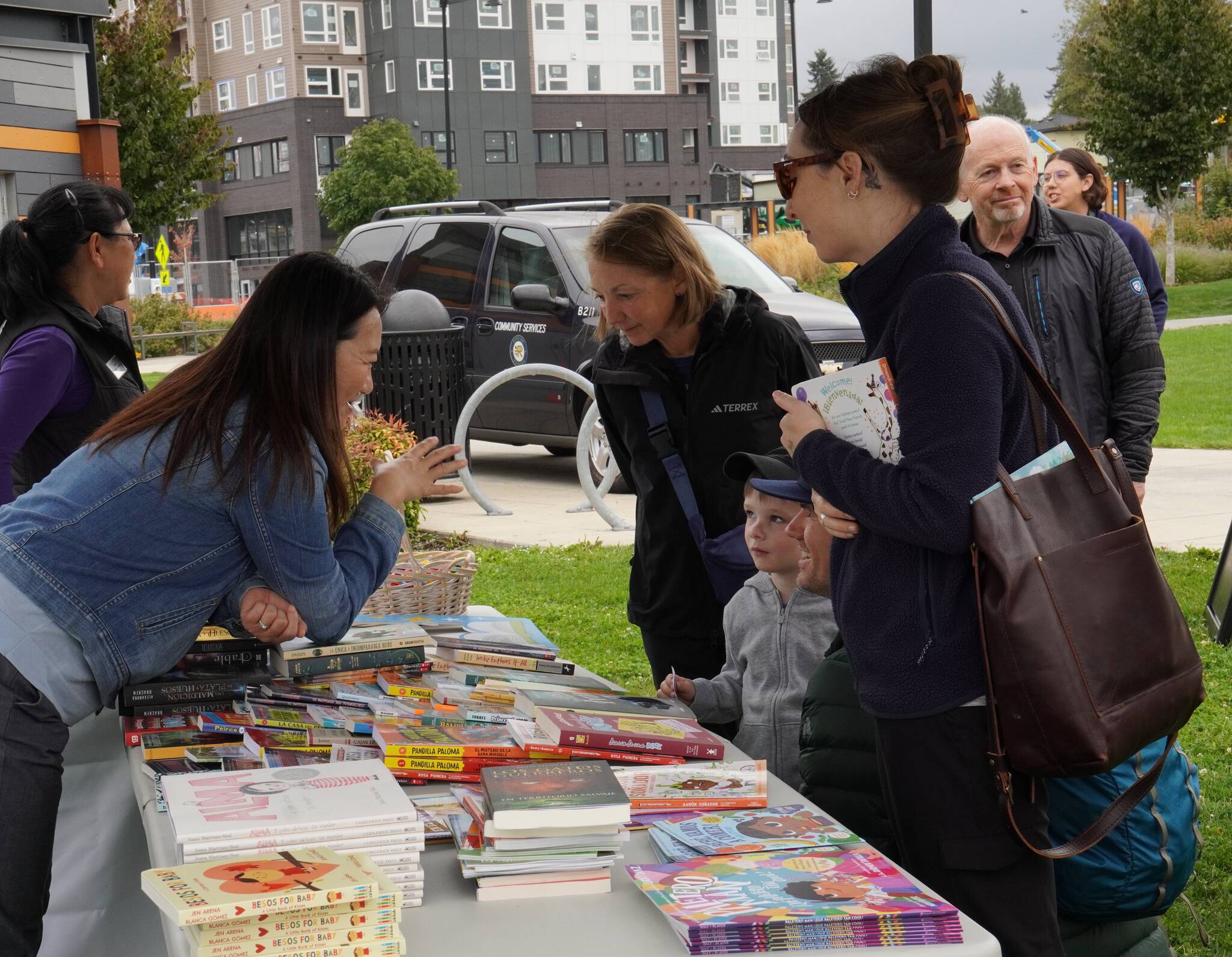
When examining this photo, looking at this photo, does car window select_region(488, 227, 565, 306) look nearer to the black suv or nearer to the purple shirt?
the black suv

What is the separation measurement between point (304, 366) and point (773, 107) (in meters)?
72.5

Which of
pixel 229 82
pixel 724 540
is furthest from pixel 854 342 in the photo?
pixel 229 82

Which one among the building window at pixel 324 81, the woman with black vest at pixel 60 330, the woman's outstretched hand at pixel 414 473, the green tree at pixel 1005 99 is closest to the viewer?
the woman's outstretched hand at pixel 414 473

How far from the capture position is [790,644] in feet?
9.86

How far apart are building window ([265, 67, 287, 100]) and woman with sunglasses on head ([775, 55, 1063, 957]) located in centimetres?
6182

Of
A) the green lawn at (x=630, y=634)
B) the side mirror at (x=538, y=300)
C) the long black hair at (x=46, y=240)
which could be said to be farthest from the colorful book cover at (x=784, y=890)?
the side mirror at (x=538, y=300)

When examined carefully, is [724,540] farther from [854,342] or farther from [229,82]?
[229,82]

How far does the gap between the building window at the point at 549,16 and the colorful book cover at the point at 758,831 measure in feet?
208

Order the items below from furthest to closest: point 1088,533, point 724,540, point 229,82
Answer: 1. point 229,82
2. point 724,540
3. point 1088,533

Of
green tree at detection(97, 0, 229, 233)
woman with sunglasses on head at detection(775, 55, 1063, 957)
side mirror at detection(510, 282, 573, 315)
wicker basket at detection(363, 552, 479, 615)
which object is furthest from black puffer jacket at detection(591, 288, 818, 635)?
green tree at detection(97, 0, 229, 233)

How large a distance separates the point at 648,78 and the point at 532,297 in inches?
2279

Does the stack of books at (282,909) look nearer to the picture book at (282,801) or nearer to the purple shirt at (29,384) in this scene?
the picture book at (282,801)

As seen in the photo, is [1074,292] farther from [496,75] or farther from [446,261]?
[496,75]

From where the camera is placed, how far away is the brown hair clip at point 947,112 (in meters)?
2.14
